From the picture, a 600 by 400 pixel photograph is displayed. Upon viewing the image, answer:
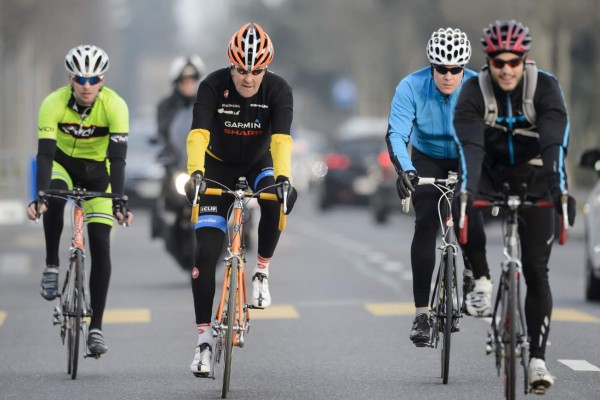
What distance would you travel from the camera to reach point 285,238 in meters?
27.6

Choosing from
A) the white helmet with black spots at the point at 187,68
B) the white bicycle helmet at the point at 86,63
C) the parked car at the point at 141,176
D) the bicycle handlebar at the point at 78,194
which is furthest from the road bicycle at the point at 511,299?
the parked car at the point at 141,176

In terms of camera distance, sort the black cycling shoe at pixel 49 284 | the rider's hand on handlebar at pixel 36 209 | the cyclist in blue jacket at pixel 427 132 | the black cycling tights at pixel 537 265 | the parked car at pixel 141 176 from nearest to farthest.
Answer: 1. the black cycling tights at pixel 537 265
2. the cyclist in blue jacket at pixel 427 132
3. the rider's hand on handlebar at pixel 36 209
4. the black cycling shoe at pixel 49 284
5. the parked car at pixel 141 176

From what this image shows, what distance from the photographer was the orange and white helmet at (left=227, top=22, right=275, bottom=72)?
31.6 feet

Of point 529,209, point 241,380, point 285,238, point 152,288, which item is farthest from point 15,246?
point 529,209

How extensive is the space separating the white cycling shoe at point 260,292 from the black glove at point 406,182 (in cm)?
91

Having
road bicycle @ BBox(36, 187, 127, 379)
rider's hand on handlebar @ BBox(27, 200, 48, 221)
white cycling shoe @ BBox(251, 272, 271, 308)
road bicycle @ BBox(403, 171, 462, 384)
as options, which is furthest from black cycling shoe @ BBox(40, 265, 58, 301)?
road bicycle @ BBox(403, 171, 462, 384)

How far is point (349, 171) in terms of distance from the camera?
37.5 metres

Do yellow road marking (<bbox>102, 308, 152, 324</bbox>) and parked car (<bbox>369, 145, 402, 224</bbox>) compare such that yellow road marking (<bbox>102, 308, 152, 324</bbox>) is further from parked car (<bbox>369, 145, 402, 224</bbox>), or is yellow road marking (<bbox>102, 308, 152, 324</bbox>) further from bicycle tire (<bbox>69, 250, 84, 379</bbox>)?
parked car (<bbox>369, 145, 402, 224</bbox>)

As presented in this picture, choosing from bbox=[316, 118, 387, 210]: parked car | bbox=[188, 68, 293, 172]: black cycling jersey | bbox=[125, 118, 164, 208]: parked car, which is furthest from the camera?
bbox=[125, 118, 164, 208]: parked car

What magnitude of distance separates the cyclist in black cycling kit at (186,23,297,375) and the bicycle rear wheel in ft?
3.04

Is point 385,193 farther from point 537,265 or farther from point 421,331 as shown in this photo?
point 537,265

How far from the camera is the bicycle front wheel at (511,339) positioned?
830 centimetres

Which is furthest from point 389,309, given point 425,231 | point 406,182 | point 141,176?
point 141,176

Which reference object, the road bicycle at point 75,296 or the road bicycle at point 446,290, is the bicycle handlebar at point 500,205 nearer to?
the road bicycle at point 446,290
